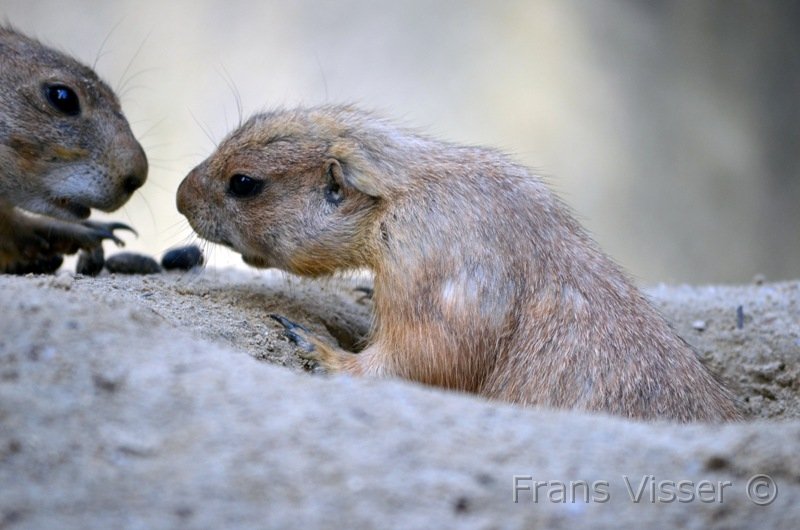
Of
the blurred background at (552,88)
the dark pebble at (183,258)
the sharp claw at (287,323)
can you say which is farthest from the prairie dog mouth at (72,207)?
the blurred background at (552,88)

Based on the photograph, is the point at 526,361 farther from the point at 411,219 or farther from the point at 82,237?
the point at 82,237

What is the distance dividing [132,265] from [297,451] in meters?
3.41

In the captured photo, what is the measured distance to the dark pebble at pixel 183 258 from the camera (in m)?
5.31

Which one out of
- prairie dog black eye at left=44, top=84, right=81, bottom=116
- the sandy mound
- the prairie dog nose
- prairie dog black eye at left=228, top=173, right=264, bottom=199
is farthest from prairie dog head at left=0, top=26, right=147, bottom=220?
the sandy mound

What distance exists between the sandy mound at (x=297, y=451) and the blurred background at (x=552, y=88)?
19.2ft

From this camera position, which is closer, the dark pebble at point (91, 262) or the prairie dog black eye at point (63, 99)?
the prairie dog black eye at point (63, 99)

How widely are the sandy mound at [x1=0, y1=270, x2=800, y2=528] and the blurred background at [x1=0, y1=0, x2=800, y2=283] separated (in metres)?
5.84

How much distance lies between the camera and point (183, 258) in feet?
17.5

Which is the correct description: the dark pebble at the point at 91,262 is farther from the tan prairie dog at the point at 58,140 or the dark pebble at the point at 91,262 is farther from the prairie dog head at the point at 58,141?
the prairie dog head at the point at 58,141

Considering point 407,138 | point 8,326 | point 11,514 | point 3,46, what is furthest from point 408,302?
point 3,46

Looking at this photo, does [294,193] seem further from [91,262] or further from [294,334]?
[91,262]

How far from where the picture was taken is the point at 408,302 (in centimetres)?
386

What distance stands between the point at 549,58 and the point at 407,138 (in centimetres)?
518

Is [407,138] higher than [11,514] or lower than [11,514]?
higher
